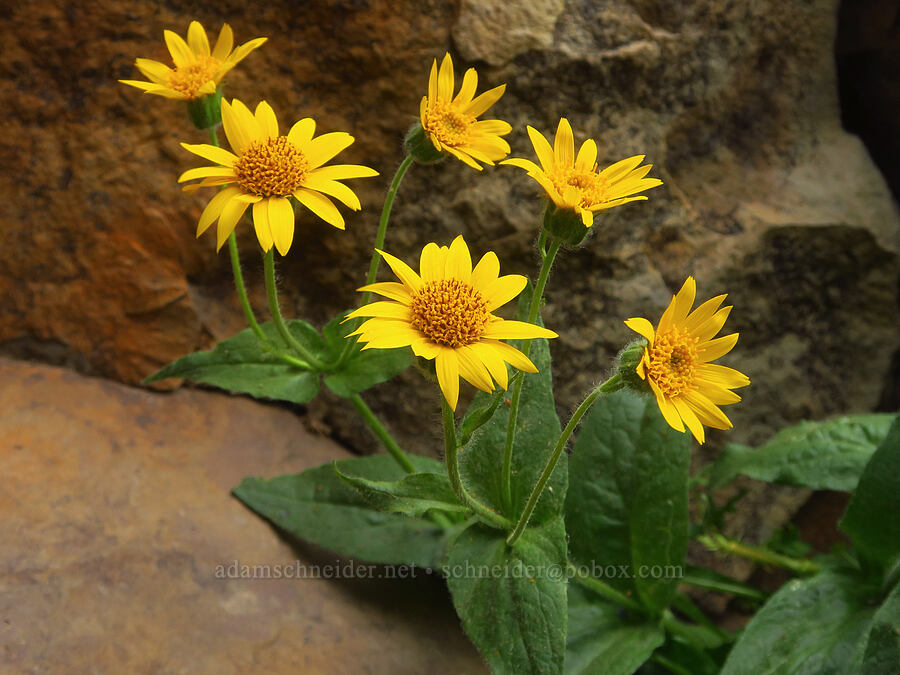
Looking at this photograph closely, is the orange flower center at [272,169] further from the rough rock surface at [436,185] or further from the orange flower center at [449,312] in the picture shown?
the rough rock surface at [436,185]

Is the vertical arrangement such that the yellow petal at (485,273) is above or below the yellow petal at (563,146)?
below

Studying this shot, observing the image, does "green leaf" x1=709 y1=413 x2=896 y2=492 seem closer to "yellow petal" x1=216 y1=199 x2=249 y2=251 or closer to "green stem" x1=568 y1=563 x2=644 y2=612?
"green stem" x1=568 y1=563 x2=644 y2=612

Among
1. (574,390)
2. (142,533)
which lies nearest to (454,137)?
(574,390)

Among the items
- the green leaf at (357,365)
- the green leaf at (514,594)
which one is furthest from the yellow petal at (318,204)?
the green leaf at (514,594)

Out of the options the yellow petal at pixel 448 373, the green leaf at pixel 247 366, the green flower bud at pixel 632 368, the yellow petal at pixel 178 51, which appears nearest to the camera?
the yellow petal at pixel 448 373

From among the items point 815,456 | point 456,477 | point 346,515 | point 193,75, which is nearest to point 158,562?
point 346,515

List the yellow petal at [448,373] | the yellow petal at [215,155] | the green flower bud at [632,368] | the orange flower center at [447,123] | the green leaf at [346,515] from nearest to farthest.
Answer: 1. the yellow petal at [448,373]
2. the green flower bud at [632,368]
3. the yellow petal at [215,155]
4. the orange flower center at [447,123]
5. the green leaf at [346,515]

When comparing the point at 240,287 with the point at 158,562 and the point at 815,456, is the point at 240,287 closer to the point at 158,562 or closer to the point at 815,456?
the point at 158,562

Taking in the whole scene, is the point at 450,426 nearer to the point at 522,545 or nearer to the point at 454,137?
the point at 522,545
